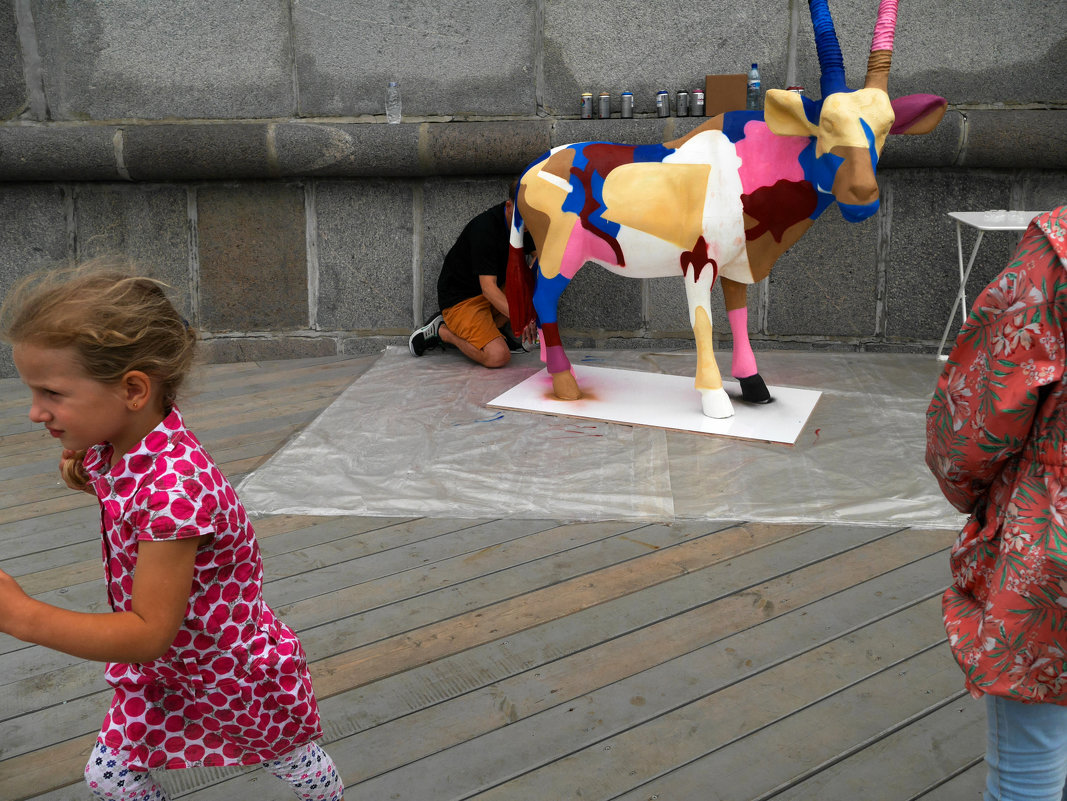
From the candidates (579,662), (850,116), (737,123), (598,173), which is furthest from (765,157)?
(579,662)

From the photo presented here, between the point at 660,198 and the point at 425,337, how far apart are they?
164 centimetres

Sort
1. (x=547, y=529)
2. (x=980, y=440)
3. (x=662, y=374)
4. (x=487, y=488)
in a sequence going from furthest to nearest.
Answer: (x=662, y=374) < (x=487, y=488) < (x=547, y=529) < (x=980, y=440)

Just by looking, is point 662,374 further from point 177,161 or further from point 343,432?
point 177,161

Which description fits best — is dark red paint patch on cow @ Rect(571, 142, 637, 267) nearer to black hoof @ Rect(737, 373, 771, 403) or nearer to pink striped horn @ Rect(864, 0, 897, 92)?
black hoof @ Rect(737, 373, 771, 403)

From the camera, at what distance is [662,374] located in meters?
4.38

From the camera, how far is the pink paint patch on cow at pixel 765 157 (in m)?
3.44

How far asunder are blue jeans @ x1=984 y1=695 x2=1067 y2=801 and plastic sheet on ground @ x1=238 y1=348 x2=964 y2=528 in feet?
5.57

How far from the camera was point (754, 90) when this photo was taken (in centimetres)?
456

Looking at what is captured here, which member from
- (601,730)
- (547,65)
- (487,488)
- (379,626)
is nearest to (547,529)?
(487,488)

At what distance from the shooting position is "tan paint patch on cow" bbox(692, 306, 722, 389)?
3.69 meters

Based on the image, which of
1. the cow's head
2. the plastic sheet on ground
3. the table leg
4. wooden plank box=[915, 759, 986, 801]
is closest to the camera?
wooden plank box=[915, 759, 986, 801]

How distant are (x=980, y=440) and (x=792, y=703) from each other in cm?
104

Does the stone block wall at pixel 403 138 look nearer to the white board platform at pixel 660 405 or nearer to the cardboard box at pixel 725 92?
the cardboard box at pixel 725 92

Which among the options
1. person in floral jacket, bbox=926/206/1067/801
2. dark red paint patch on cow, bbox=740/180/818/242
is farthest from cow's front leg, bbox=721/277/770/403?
person in floral jacket, bbox=926/206/1067/801
